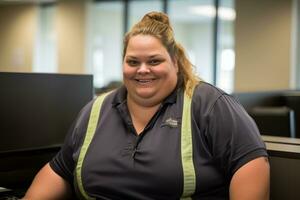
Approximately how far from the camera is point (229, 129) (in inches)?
51.8

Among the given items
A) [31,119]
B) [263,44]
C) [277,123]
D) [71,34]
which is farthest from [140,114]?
[71,34]

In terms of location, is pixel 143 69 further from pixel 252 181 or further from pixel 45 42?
pixel 45 42

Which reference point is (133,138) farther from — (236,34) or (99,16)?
(99,16)

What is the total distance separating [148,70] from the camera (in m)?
1.43

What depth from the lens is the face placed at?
4.70 ft

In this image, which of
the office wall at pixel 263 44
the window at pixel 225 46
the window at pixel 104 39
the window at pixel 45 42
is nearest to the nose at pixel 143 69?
the office wall at pixel 263 44

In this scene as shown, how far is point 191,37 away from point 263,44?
3.56 metres

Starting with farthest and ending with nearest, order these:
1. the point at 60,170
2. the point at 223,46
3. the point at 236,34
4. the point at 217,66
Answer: the point at 223,46, the point at 217,66, the point at 236,34, the point at 60,170

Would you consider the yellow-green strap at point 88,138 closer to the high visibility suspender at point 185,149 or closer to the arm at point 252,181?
the high visibility suspender at point 185,149

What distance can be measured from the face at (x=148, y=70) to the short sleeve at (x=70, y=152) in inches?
8.5

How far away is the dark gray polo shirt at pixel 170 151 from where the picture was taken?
1.32m

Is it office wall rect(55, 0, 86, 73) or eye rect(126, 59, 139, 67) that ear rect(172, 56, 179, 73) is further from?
office wall rect(55, 0, 86, 73)

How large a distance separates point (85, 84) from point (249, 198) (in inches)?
37.2

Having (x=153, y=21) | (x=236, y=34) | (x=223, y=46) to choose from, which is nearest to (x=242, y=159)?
(x=153, y=21)
